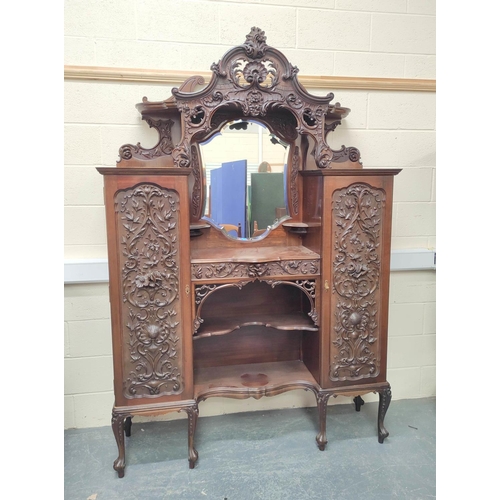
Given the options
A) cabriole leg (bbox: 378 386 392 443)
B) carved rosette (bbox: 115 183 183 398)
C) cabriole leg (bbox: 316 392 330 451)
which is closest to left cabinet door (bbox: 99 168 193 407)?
carved rosette (bbox: 115 183 183 398)

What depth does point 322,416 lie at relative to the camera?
82.4 inches

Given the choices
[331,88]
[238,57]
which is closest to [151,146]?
[238,57]

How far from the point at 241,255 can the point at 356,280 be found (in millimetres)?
621

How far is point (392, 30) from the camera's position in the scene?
2.41 meters

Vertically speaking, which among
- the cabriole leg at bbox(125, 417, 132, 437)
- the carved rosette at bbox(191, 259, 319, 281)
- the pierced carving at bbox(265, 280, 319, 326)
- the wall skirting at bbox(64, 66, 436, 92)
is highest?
the wall skirting at bbox(64, 66, 436, 92)

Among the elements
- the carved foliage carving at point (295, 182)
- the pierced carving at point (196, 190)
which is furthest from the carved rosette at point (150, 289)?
the carved foliage carving at point (295, 182)

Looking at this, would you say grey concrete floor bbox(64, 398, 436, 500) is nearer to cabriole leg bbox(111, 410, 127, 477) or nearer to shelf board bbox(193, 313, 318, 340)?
cabriole leg bbox(111, 410, 127, 477)

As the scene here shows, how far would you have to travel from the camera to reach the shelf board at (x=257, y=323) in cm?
204

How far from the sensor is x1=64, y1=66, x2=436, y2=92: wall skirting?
2137mm

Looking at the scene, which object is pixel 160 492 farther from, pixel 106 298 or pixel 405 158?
pixel 405 158

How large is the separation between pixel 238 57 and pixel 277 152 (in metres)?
0.55

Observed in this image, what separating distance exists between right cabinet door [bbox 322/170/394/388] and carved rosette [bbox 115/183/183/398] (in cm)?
78

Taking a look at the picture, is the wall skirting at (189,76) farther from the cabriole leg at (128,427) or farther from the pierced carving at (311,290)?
the cabriole leg at (128,427)

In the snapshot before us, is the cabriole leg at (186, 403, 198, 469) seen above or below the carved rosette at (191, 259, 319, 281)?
below
